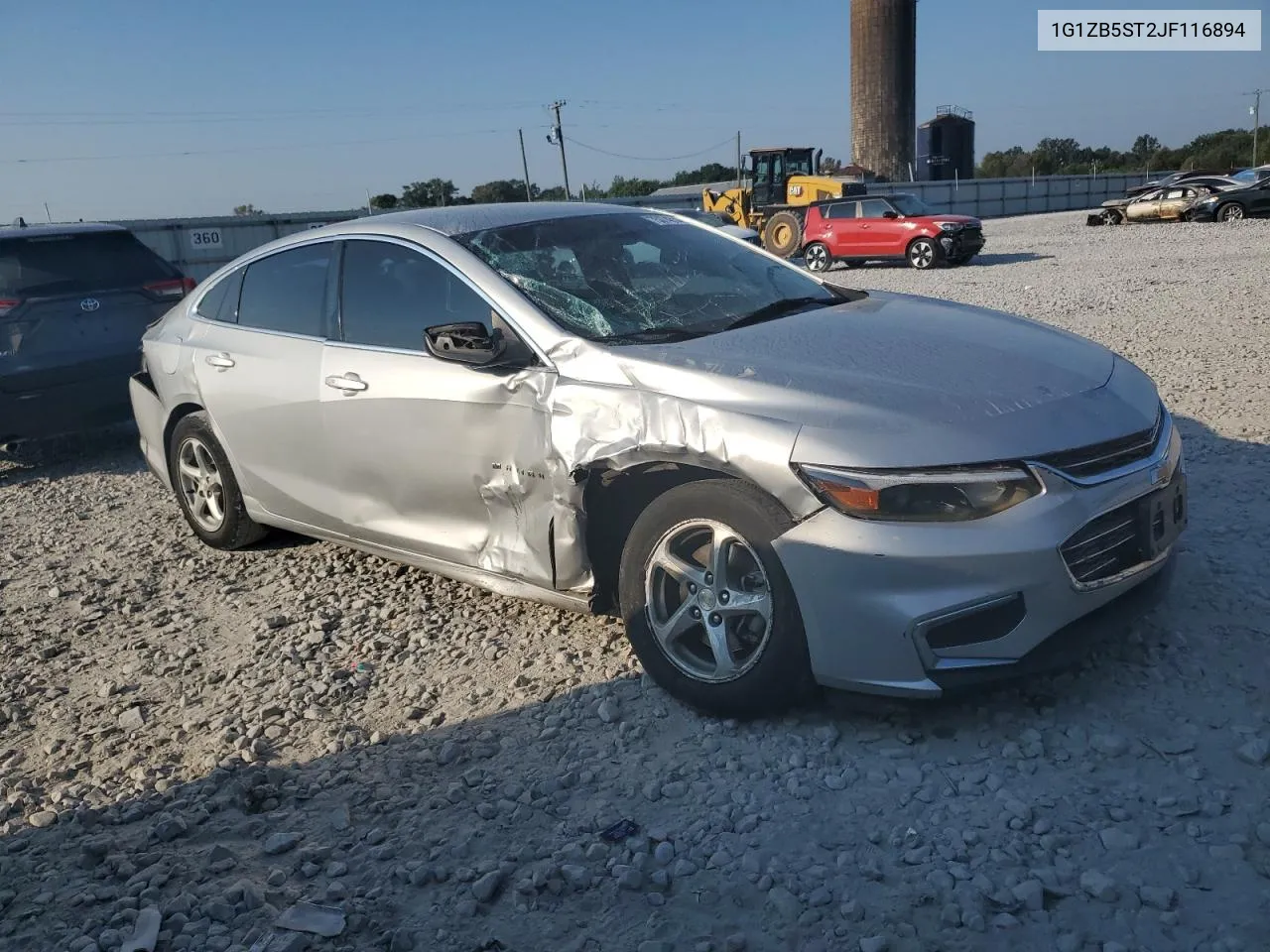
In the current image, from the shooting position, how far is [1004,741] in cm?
314

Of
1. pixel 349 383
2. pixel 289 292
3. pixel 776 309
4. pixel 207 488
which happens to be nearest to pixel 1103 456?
pixel 776 309

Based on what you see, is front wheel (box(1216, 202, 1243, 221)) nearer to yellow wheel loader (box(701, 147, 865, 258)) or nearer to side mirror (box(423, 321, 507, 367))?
yellow wheel loader (box(701, 147, 865, 258))

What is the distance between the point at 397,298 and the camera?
14.3 feet

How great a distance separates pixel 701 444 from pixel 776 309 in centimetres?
113

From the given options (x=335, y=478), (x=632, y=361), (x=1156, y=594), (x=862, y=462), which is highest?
(x=632, y=361)

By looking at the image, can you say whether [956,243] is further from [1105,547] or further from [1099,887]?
[1099,887]

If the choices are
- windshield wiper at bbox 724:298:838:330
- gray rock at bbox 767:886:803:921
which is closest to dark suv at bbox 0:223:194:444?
windshield wiper at bbox 724:298:838:330

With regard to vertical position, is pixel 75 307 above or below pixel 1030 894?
above

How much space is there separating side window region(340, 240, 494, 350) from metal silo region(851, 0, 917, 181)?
53.2 m

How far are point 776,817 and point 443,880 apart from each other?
2.92 ft

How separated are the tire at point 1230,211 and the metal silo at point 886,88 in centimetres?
2637

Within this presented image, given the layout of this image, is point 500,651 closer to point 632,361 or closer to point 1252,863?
point 632,361

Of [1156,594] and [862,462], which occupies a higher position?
[862,462]

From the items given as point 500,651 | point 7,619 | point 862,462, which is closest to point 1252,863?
point 862,462
